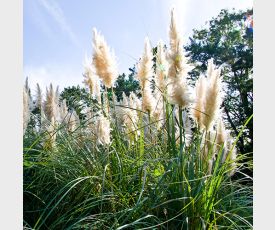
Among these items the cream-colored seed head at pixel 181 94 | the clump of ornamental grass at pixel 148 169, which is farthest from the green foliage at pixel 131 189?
the cream-colored seed head at pixel 181 94

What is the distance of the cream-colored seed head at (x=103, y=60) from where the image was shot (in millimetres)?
2840

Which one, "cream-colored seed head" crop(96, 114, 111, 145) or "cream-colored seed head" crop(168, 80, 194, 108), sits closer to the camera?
"cream-colored seed head" crop(168, 80, 194, 108)

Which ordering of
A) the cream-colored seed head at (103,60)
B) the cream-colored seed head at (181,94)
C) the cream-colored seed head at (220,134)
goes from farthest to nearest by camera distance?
1. the cream-colored seed head at (103,60)
2. the cream-colored seed head at (220,134)
3. the cream-colored seed head at (181,94)

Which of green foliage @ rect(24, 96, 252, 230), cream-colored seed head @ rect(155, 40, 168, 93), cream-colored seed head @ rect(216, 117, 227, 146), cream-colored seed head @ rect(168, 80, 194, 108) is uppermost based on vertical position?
cream-colored seed head @ rect(155, 40, 168, 93)

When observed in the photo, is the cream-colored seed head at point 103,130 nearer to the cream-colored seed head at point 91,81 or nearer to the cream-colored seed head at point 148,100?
the cream-colored seed head at point 148,100

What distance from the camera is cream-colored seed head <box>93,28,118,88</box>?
2.84 metres

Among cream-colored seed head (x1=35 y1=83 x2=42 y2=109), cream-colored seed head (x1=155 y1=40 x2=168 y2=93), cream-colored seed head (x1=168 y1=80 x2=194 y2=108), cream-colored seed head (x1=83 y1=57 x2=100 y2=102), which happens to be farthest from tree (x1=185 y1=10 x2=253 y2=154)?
cream-colored seed head (x1=168 y1=80 x2=194 y2=108)

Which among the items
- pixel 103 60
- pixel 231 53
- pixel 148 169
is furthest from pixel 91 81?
pixel 231 53

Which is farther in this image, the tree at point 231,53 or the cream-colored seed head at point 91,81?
the tree at point 231,53

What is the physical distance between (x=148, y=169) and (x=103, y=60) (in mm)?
861

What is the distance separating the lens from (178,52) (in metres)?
2.37

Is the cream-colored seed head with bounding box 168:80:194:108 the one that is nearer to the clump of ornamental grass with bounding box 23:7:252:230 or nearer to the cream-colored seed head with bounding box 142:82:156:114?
the clump of ornamental grass with bounding box 23:7:252:230
